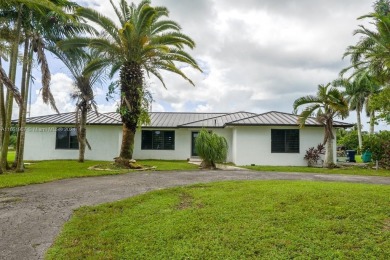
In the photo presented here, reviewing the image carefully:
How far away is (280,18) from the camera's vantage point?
12.2 meters

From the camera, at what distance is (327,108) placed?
15969 mm

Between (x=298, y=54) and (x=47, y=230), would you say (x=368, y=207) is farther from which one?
(x=298, y=54)

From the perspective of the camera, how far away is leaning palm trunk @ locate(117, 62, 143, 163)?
46.5 feet

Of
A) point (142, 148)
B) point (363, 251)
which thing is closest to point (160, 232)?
point (363, 251)

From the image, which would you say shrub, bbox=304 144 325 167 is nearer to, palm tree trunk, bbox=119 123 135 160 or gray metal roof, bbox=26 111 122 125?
palm tree trunk, bbox=119 123 135 160

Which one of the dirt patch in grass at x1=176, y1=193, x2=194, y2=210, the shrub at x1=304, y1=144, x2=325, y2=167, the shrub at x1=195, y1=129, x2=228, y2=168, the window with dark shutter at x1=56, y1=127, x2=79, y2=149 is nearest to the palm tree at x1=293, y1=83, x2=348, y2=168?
the shrub at x1=304, y1=144, x2=325, y2=167

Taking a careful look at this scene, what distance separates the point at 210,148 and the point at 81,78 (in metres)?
9.25

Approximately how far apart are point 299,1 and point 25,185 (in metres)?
12.2

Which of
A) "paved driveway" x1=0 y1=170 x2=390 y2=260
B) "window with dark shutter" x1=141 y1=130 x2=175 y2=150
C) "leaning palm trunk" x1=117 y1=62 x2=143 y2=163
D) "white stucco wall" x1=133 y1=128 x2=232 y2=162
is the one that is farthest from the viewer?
"window with dark shutter" x1=141 y1=130 x2=175 y2=150

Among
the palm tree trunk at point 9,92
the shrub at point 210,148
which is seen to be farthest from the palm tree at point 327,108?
the palm tree trunk at point 9,92

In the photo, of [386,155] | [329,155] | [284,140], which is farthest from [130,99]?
[386,155]

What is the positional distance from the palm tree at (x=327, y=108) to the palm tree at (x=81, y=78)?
12214 mm

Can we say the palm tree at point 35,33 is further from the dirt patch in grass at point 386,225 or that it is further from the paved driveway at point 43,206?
the dirt patch in grass at point 386,225

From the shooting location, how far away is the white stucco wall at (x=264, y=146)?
57.1 feet
